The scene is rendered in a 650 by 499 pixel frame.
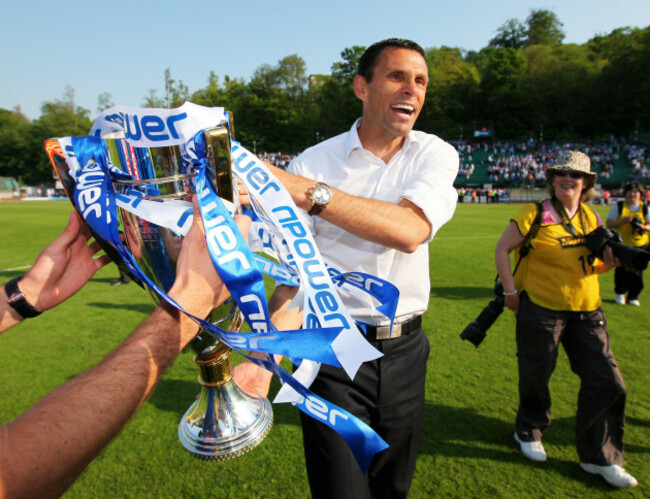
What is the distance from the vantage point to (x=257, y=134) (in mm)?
70375

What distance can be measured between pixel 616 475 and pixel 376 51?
3009 millimetres

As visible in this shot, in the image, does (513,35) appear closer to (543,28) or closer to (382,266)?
(543,28)

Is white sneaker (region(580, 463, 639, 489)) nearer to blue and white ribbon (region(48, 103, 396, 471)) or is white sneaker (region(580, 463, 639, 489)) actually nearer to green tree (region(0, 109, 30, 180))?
blue and white ribbon (region(48, 103, 396, 471))

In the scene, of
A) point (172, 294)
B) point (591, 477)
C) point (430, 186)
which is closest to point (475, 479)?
point (591, 477)

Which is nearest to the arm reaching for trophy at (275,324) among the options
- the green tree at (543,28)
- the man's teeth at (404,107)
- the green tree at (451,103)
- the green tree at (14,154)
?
the man's teeth at (404,107)

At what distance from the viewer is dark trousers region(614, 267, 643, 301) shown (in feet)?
22.2

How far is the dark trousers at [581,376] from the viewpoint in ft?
9.55

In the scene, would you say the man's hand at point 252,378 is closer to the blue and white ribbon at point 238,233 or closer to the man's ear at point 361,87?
the blue and white ribbon at point 238,233

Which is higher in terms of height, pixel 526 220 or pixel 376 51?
pixel 376 51

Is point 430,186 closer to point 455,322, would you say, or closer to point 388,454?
point 388,454

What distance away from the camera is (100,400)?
873 millimetres

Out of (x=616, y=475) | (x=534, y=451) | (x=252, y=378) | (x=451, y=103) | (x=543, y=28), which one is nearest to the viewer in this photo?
(x=252, y=378)

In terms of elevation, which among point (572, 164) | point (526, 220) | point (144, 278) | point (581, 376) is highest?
point (144, 278)

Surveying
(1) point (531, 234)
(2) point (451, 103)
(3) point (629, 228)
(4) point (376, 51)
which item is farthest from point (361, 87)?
(2) point (451, 103)
